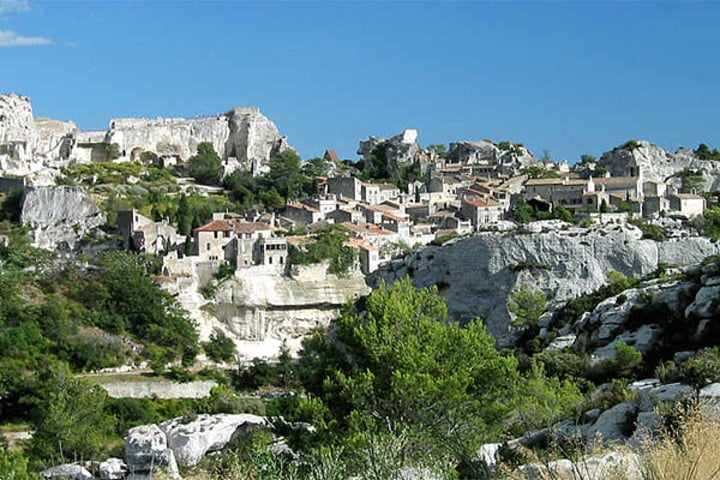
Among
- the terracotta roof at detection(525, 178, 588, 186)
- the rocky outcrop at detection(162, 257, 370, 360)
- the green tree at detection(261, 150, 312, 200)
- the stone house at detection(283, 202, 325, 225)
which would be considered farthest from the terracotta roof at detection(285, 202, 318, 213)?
the terracotta roof at detection(525, 178, 588, 186)

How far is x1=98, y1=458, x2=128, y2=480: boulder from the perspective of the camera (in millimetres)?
25864

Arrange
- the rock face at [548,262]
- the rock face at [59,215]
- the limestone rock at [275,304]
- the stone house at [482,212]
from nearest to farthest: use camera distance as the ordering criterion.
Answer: the rock face at [548,262] < the limestone rock at [275,304] < the rock face at [59,215] < the stone house at [482,212]

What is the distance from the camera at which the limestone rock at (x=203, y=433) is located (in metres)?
26.7

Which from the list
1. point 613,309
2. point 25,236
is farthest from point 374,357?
point 25,236

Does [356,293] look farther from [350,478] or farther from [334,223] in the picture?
[350,478]

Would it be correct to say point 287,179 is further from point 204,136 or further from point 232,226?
point 232,226

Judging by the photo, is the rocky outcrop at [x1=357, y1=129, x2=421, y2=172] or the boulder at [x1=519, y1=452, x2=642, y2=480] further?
the rocky outcrop at [x1=357, y1=129, x2=421, y2=172]

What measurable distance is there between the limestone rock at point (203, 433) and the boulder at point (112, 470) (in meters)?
1.32

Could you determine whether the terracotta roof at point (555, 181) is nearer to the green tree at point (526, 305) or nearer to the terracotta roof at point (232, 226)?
the terracotta roof at point (232, 226)

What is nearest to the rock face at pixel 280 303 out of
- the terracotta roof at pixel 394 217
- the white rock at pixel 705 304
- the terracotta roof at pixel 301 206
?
the terracotta roof at pixel 394 217

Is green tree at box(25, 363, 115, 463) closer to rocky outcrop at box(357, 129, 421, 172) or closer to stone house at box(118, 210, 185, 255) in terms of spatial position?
stone house at box(118, 210, 185, 255)

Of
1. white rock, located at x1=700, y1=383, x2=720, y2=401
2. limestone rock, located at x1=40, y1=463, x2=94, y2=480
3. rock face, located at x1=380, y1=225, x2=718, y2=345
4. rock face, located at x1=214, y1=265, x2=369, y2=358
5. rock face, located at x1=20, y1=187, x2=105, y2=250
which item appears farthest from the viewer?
rock face, located at x1=20, y1=187, x2=105, y2=250

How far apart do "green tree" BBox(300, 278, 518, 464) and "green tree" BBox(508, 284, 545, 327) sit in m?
15.4

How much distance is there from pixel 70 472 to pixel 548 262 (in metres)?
24.7
